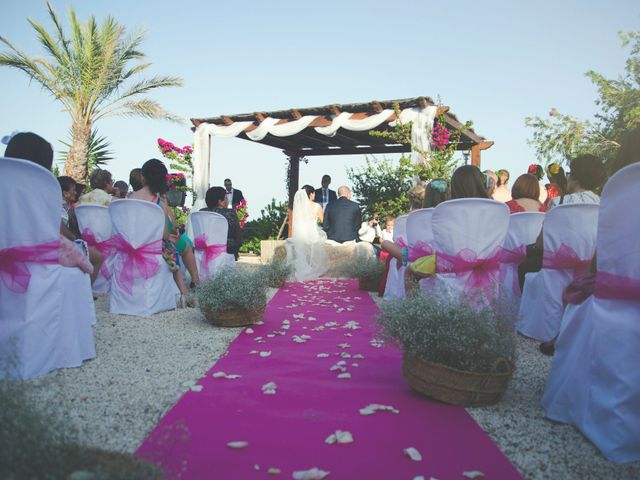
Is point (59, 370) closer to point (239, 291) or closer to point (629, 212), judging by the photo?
point (239, 291)

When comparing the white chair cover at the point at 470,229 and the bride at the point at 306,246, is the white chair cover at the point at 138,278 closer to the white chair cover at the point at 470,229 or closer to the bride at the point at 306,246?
the white chair cover at the point at 470,229

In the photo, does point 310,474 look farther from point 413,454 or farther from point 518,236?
point 518,236

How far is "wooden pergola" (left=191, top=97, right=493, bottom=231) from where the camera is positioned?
991 cm

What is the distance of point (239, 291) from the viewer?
4188 mm

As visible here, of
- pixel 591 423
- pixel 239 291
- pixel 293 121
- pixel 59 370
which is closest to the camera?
pixel 591 423

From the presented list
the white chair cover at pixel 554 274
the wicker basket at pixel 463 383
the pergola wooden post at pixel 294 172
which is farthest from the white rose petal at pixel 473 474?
the pergola wooden post at pixel 294 172

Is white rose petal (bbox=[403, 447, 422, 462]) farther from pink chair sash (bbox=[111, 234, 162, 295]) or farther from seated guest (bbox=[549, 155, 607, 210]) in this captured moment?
pink chair sash (bbox=[111, 234, 162, 295])

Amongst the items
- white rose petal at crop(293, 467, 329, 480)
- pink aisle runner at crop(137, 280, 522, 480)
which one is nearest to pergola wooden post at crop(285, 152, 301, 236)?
pink aisle runner at crop(137, 280, 522, 480)

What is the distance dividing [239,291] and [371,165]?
8.97 meters

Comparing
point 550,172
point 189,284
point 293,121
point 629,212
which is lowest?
point 189,284

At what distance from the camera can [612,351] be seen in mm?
1921

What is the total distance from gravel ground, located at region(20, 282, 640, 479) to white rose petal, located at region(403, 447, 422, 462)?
37 centimetres

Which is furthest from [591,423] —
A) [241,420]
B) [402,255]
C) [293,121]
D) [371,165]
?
[371,165]

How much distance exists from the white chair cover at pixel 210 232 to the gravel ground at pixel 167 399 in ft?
7.47
